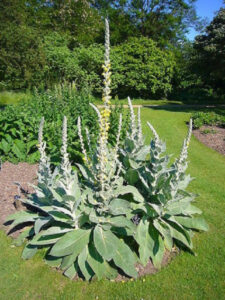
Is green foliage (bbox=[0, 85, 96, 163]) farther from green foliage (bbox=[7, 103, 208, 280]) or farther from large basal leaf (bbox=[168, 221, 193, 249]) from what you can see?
large basal leaf (bbox=[168, 221, 193, 249])

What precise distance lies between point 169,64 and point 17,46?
11.9 m

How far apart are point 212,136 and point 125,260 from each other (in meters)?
7.21

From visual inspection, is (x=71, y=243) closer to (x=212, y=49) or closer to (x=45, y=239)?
(x=45, y=239)

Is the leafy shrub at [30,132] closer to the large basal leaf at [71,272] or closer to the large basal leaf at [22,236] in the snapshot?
the large basal leaf at [22,236]

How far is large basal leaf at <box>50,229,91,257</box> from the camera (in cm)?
285

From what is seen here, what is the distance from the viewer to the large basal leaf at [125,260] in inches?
114

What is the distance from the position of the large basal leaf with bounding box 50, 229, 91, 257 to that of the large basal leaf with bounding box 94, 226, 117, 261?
0.17 m

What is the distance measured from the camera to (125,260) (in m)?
2.94

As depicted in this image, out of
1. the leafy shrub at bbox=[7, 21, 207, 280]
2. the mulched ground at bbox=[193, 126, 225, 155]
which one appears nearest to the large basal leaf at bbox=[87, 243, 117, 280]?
the leafy shrub at bbox=[7, 21, 207, 280]

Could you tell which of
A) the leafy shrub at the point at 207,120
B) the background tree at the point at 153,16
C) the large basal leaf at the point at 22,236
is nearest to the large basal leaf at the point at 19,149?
the large basal leaf at the point at 22,236

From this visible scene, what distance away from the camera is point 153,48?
19891 millimetres

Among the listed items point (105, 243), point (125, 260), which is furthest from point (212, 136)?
point (105, 243)

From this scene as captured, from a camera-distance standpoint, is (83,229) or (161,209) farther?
(161,209)

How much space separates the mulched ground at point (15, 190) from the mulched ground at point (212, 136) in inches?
215
